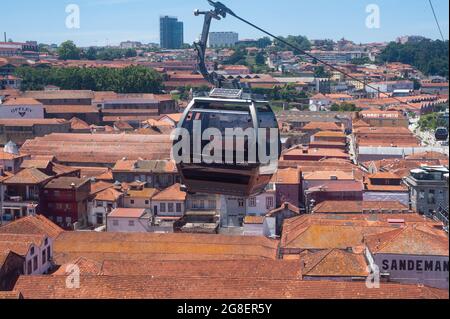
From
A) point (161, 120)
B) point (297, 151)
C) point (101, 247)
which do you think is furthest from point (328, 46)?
point (101, 247)

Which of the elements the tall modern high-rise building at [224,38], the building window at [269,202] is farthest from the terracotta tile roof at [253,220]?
the tall modern high-rise building at [224,38]

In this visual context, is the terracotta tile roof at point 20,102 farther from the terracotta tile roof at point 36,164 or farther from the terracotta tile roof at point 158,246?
the terracotta tile roof at point 158,246

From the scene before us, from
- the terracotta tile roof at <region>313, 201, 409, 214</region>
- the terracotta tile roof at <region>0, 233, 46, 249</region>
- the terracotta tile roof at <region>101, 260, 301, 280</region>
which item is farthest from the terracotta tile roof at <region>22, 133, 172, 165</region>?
the terracotta tile roof at <region>101, 260, 301, 280</region>

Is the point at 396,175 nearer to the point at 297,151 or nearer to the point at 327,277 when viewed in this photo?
the point at 297,151

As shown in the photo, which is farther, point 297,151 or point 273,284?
point 297,151

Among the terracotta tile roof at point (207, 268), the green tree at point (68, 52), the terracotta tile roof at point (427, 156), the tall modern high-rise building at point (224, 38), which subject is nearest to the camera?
the terracotta tile roof at point (207, 268)

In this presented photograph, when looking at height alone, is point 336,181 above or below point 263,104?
below
